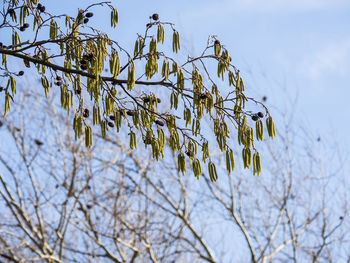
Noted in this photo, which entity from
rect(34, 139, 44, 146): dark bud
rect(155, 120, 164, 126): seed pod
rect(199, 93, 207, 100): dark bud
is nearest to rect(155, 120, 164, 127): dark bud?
rect(155, 120, 164, 126): seed pod

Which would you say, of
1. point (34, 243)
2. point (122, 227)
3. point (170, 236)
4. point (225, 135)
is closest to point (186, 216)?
point (170, 236)

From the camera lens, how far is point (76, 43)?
3439 mm

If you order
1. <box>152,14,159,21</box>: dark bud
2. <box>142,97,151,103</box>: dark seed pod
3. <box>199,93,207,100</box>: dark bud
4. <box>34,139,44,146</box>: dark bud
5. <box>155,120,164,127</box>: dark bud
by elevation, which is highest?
<box>34,139,44,146</box>: dark bud

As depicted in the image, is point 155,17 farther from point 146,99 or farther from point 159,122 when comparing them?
point 159,122

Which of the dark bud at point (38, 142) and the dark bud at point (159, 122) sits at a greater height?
the dark bud at point (38, 142)

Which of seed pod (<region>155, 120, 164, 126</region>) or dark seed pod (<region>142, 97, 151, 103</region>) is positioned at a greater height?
dark seed pod (<region>142, 97, 151, 103</region>)

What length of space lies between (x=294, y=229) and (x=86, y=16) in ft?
24.5

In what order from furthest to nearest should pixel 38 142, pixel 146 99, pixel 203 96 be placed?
pixel 38 142 < pixel 146 99 < pixel 203 96

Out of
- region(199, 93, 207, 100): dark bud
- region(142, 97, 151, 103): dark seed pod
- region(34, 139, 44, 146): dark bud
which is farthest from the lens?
region(34, 139, 44, 146): dark bud

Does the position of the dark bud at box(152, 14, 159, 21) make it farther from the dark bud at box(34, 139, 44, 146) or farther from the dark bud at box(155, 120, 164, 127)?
the dark bud at box(34, 139, 44, 146)

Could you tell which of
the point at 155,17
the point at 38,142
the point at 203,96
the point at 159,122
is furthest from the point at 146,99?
the point at 38,142

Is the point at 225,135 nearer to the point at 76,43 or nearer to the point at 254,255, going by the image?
the point at 76,43

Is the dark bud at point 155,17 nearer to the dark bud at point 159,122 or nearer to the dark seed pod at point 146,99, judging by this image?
the dark seed pod at point 146,99

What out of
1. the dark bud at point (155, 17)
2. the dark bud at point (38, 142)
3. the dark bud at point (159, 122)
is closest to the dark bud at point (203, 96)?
the dark bud at point (159, 122)
